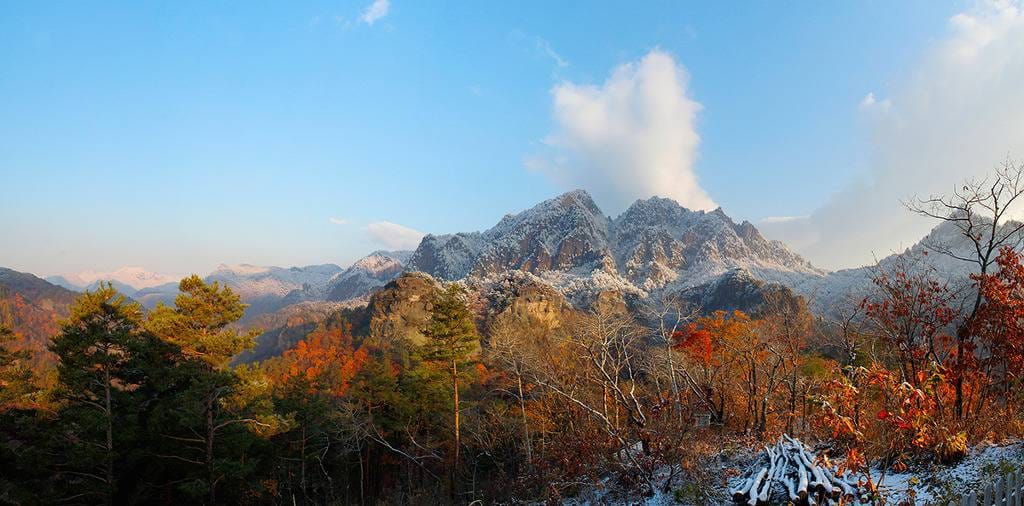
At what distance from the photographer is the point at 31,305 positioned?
143500 millimetres

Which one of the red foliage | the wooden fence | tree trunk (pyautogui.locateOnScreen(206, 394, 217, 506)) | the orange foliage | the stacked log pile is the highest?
the wooden fence

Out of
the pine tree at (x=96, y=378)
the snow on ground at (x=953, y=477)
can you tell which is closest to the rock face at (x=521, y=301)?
the pine tree at (x=96, y=378)

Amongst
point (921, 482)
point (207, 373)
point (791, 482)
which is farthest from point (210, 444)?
point (921, 482)

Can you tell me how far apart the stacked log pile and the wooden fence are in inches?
71.0

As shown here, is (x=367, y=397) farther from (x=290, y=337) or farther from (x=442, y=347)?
(x=290, y=337)

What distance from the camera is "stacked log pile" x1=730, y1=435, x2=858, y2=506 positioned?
7203mm

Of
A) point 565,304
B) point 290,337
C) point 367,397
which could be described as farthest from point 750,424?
point 290,337

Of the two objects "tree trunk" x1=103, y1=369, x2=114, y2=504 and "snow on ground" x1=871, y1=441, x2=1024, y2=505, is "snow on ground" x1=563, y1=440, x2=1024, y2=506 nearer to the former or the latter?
"snow on ground" x1=871, y1=441, x2=1024, y2=505

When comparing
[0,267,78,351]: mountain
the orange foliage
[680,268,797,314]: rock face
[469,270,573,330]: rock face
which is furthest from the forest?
[0,267,78,351]: mountain

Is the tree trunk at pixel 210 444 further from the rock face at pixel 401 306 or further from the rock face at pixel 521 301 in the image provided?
the rock face at pixel 521 301

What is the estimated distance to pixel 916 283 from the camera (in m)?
11.7

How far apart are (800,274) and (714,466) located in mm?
192402

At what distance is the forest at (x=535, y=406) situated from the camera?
9.33 m

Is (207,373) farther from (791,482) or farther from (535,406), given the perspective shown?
(791,482)
